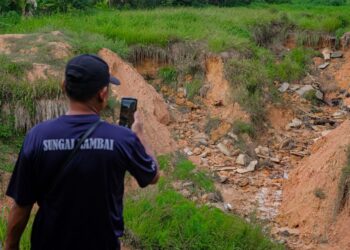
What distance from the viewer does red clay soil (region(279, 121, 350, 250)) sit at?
264 inches

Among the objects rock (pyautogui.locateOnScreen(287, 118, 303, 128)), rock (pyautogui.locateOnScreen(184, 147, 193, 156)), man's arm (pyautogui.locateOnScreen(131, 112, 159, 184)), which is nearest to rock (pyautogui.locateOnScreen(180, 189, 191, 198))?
rock (pyautogui.locateOnScreen(184, 147, 193, 156))

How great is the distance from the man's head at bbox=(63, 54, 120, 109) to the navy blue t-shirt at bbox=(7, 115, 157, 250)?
11 cm

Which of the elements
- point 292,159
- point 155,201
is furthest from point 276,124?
point 155,201

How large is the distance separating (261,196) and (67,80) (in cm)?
574

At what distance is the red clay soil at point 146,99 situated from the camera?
8626 mm

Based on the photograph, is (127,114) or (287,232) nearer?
(127,114)

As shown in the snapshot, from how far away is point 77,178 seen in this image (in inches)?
106

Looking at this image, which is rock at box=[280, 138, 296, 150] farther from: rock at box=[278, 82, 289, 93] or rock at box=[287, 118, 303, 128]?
rock at box=[278, 82, 289, 93]

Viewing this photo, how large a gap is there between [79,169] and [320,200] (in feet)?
16.8

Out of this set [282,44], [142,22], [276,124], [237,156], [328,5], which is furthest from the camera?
[328,5]

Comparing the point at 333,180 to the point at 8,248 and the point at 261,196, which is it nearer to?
the point at 261,196

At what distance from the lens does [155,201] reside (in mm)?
6258

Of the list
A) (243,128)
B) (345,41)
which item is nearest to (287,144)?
(243,128)

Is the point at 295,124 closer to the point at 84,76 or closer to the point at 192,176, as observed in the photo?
the point at 192,176
